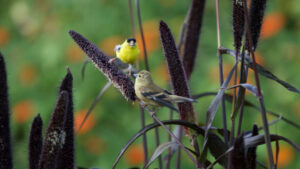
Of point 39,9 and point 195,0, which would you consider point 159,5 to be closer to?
point 39,9

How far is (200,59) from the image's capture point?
223cm

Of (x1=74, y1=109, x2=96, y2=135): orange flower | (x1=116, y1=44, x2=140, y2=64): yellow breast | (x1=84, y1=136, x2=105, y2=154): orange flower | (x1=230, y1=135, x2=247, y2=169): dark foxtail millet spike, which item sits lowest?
(x1=230, y1=135, x2=247, y2=169): dark foxtail millet spike

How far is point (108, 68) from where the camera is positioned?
2.46 feet

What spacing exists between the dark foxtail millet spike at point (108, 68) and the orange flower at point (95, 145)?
137cm

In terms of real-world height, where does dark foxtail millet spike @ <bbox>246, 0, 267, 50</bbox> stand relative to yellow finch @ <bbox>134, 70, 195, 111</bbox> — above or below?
above

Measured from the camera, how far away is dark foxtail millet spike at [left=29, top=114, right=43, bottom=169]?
666 millimetres

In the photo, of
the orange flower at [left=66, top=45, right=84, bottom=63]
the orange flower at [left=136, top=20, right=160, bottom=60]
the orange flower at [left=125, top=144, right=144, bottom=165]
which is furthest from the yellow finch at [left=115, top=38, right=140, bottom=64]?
the orange flower at [left=66, top=45, right=84, bottom=63]

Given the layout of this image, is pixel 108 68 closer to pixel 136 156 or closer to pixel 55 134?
pixel 55 134

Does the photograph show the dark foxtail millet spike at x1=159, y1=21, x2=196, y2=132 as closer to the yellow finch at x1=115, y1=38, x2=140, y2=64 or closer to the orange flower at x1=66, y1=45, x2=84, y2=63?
the yellow finch at x1=115, y1=38, x2=140, y2=64

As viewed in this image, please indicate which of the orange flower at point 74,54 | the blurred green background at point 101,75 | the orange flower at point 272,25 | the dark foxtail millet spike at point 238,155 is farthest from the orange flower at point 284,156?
the dark foxtail millet spike at point 238,155

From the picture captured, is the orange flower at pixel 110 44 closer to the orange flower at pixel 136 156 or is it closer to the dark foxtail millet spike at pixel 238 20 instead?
the orange flower at pixel 136 156

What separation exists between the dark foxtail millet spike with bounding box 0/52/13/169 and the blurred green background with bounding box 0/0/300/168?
1.19m

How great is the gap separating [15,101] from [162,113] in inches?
28.8

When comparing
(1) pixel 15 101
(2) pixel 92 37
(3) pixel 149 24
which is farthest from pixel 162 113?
(1) pixel 15 101
